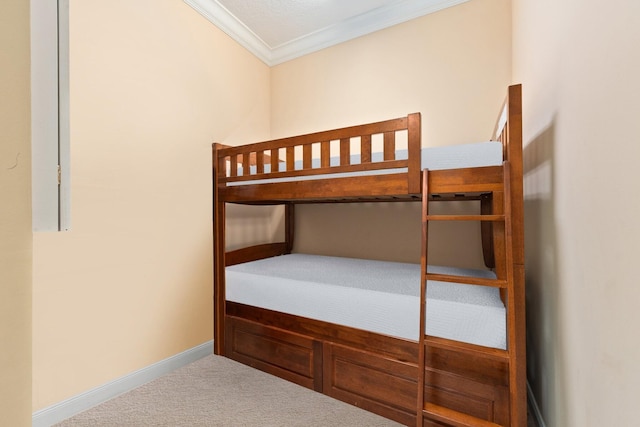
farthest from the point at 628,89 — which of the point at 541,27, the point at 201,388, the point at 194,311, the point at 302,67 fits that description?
the point at 302,67

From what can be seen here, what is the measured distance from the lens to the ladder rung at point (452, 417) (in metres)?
1.21

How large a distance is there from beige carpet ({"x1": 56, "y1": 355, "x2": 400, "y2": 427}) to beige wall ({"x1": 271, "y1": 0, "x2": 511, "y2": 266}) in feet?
A: 4.45

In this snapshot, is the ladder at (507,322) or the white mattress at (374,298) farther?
the white mattress at (374,298)

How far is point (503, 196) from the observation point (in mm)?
1379

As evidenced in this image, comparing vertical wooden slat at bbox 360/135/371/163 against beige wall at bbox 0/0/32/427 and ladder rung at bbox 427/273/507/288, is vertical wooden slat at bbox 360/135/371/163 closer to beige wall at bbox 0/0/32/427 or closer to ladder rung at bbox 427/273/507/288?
ladder rung at bbox 427/273/507/288

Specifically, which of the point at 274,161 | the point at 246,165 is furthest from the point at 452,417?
the point at 246,165

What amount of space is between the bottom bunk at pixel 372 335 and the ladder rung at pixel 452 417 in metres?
0.01

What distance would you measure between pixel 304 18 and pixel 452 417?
3.13 metres

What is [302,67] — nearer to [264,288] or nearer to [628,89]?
[264,288]

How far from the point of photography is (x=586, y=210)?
3.20 ft

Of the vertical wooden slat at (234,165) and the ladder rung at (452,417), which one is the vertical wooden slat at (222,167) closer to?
the vertical wooden slat at (234,165)

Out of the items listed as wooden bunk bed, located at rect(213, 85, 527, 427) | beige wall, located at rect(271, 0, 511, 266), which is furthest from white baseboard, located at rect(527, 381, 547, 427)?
beige wall, located at rect(271, 0, 511, 266)

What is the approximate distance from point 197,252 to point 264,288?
2.58ft

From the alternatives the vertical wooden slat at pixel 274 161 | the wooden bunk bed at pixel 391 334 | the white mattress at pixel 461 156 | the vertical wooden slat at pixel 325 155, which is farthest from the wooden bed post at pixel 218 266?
the white mattress at pixel 461 156
